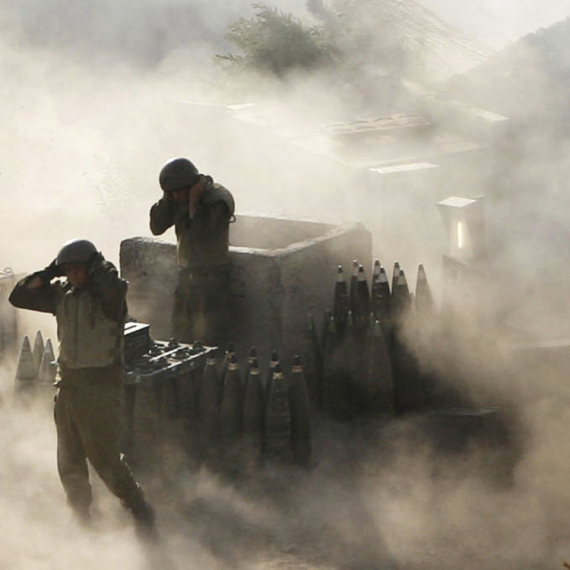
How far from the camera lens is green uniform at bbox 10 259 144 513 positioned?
20.7ft

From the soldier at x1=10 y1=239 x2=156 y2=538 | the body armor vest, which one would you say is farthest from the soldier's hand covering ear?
the body armor vest

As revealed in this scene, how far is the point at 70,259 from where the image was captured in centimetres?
623

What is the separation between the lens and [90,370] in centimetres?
634

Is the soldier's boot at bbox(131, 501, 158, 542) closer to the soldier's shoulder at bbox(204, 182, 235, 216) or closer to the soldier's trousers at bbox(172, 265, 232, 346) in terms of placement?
the soldier's trousers at bbox(172, 265, 232, 346)

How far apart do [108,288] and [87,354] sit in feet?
1.33

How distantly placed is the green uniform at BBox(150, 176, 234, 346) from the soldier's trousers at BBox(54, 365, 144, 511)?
2.09 m

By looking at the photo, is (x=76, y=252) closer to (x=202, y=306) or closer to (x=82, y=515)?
(x=82, y=515)

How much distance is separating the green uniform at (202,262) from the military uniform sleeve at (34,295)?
6.69 ft

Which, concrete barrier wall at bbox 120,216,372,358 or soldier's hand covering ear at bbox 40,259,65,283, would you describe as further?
concrete barrier wall at bbox 120,216,372,358

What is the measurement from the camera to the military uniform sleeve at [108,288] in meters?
6.23

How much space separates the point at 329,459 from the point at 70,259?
8.32 ft

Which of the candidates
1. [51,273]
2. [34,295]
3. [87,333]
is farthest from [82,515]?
[51,273]

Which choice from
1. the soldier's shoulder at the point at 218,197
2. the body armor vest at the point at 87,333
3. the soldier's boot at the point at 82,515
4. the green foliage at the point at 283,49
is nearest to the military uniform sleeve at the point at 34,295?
the body armor vest at the point at 87,333

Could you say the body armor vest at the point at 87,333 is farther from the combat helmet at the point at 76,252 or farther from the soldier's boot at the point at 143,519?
the soldier's boot at the point at 143,519
